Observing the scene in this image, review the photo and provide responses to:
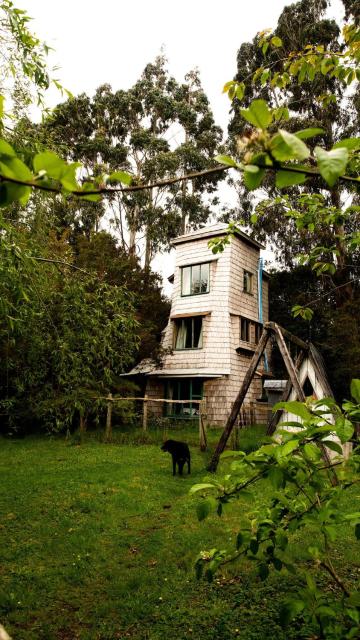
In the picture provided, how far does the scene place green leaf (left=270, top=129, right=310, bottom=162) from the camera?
0.94m

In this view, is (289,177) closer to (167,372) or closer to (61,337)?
(61,337)

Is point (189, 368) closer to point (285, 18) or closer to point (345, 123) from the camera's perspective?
point (345, 123)

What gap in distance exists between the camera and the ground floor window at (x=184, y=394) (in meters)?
22.7

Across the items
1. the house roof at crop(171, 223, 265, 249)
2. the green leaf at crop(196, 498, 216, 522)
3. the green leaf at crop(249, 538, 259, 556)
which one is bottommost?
the green leaf at crop(249, 538, 259, 556)

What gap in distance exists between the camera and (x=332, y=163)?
3.05ft

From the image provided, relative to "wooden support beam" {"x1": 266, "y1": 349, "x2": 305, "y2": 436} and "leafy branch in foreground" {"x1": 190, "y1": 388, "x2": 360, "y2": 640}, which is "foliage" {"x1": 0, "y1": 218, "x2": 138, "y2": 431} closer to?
"leafy branch in foreground" {"x1": 190, "y1": 388, "x2": 360, "y2": 640}

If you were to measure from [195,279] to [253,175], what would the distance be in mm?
23446

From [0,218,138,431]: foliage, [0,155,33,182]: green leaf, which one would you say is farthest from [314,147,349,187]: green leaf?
[0,218,138,431]: foliage

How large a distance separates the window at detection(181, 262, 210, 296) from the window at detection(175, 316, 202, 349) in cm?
159

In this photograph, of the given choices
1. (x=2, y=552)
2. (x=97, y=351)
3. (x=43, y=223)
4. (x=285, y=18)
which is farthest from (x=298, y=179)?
(x=285, y=18)

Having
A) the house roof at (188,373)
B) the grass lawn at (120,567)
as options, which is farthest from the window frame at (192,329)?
the grass lawn at (120,567)

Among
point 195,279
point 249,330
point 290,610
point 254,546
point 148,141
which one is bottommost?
point 290,610

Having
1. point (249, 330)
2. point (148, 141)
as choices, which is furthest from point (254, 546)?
point (148, 141)

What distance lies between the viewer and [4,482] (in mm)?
10500
